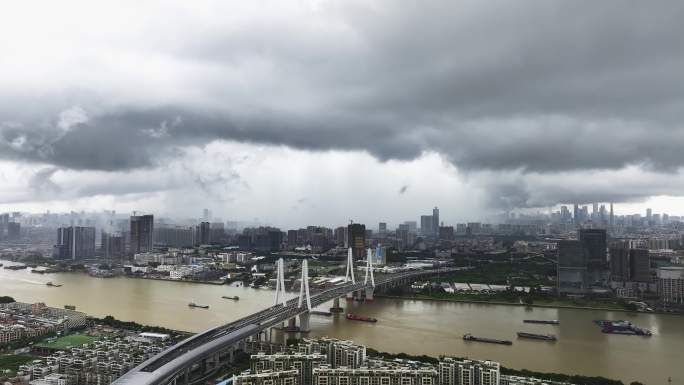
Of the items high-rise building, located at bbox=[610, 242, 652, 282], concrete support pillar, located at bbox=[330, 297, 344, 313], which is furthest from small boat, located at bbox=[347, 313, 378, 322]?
high-rise building, located at bbox=[610, 242, 652, 282]

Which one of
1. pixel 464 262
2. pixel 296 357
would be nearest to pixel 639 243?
pixel 464 262

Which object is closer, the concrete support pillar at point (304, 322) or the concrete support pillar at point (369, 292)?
the concrete support pillar at point (304, 322)

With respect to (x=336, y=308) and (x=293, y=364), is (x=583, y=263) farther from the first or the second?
(x=293, y=364)

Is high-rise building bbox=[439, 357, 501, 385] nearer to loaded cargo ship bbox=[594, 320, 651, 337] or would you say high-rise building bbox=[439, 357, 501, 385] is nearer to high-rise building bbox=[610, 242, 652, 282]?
loaded cargo ship bbox=[594, 320, 651, 337]

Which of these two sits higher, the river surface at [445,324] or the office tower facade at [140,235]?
the office tower facade at [140,235]

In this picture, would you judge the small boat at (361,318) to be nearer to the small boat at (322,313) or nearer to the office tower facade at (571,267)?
the small boat at (322,313)

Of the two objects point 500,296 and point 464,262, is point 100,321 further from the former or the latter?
point 464,262

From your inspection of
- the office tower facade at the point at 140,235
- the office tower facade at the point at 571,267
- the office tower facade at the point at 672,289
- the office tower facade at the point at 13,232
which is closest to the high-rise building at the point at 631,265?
the office tower facade at the point at 571,267
